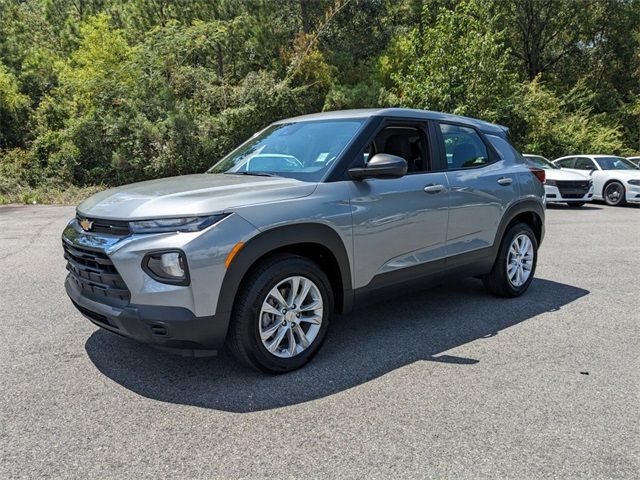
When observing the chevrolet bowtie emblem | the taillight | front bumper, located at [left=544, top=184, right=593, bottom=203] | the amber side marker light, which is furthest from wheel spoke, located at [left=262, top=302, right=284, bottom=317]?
front bumper, located at [left=544, top=184, right=593, bottom=203]

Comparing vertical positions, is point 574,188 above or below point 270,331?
above

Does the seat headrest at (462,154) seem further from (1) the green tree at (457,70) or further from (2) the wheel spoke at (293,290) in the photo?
(1) the green tree at (457,70)

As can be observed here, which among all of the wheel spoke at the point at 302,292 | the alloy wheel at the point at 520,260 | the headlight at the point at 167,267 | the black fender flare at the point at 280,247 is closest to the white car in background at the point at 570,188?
the alloy wheel at the point at 520,260

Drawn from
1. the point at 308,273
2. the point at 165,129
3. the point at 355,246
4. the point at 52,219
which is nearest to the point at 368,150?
the point at 355,246

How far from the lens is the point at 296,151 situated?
170 inches

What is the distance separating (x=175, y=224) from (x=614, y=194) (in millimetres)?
15794

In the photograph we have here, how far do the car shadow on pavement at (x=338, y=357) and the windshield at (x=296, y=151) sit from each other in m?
1.40

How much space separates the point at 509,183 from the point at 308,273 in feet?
8.84

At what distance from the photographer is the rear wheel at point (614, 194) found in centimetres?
1540

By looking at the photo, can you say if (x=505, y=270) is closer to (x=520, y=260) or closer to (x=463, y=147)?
(x=520, y=260)

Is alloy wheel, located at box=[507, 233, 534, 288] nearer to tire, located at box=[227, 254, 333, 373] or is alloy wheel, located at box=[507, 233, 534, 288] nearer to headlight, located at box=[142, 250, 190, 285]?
tire, located at box=[227, 254, 333, 373]

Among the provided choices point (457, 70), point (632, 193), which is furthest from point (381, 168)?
point (457, 70)

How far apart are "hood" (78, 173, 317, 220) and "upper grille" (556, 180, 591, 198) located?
1299 cm

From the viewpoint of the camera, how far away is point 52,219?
12.2 m
